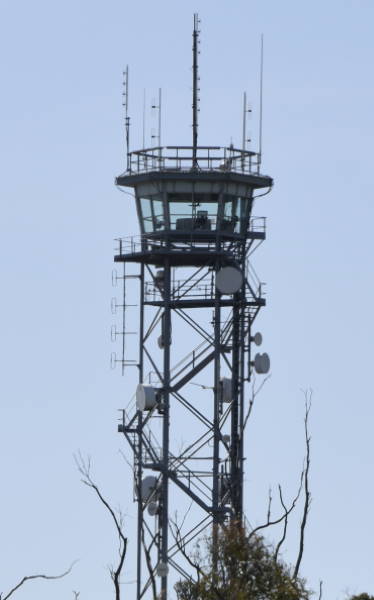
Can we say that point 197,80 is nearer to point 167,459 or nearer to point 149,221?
point 149,221

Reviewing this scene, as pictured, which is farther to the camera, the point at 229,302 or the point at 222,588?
the point at 229,302

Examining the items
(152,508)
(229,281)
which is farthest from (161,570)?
(229,281)

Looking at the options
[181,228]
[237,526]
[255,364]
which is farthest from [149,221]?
[237,526]

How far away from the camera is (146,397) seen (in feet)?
280

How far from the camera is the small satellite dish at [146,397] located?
8550 centimetres

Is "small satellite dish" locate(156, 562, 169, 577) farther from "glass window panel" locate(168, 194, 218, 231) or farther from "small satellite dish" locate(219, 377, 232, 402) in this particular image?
"glass window panel" locate(168, 194, 218, 231)

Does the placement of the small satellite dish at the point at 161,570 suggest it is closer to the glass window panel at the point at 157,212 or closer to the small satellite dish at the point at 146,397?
the small satellite dish at the point at 146,397

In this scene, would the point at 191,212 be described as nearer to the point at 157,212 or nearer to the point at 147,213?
the point at 157,212

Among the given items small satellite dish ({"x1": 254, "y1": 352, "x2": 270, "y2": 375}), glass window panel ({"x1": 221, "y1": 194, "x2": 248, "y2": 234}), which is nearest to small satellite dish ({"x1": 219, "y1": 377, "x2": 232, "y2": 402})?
small satellite dish ({"x1": 254, "y1": 352, "x2": 270, "y2": 375})

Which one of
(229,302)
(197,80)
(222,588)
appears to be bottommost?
(222,588)

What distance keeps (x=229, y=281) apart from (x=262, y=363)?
146 inches

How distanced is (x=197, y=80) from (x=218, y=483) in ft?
53.1

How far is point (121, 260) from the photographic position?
288 ft

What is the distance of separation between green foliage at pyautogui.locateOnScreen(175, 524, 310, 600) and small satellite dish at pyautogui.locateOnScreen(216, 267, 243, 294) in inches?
419
